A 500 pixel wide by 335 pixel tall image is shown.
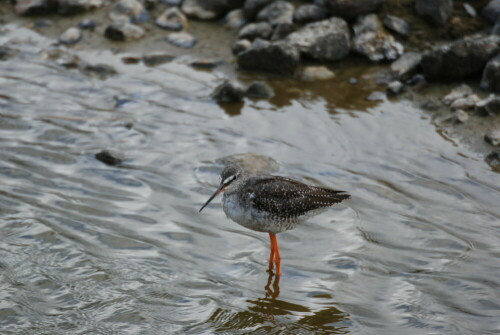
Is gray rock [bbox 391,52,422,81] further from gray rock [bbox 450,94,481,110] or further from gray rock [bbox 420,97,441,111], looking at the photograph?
gray rock [bbox 450,94,481,110]

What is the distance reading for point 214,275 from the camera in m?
7.95

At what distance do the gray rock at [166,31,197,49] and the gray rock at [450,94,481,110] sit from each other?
5.92m

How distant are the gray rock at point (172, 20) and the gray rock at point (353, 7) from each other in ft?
11.5

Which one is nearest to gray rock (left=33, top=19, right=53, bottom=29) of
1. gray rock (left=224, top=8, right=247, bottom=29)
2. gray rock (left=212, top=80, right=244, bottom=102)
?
gray rock (left=224, top=8, right=247, bottom=29)

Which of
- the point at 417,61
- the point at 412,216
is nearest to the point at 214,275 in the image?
the point at 412,216

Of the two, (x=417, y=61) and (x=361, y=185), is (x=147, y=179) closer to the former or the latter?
(x=361, y=185)

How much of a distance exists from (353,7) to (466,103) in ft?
11.5

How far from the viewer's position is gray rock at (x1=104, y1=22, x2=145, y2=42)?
14.7m

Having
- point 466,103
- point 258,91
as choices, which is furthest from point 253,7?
point 466,103

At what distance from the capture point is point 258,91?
12.6 meters

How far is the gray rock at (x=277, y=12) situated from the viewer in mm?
14266

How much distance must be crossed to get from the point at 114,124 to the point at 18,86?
269 cm

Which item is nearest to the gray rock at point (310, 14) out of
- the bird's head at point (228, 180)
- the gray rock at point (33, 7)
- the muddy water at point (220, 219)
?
the muddy water at point (220, 219)

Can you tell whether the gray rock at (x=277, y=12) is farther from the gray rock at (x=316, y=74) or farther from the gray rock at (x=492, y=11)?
the gray rock at (x=492, y=11)
